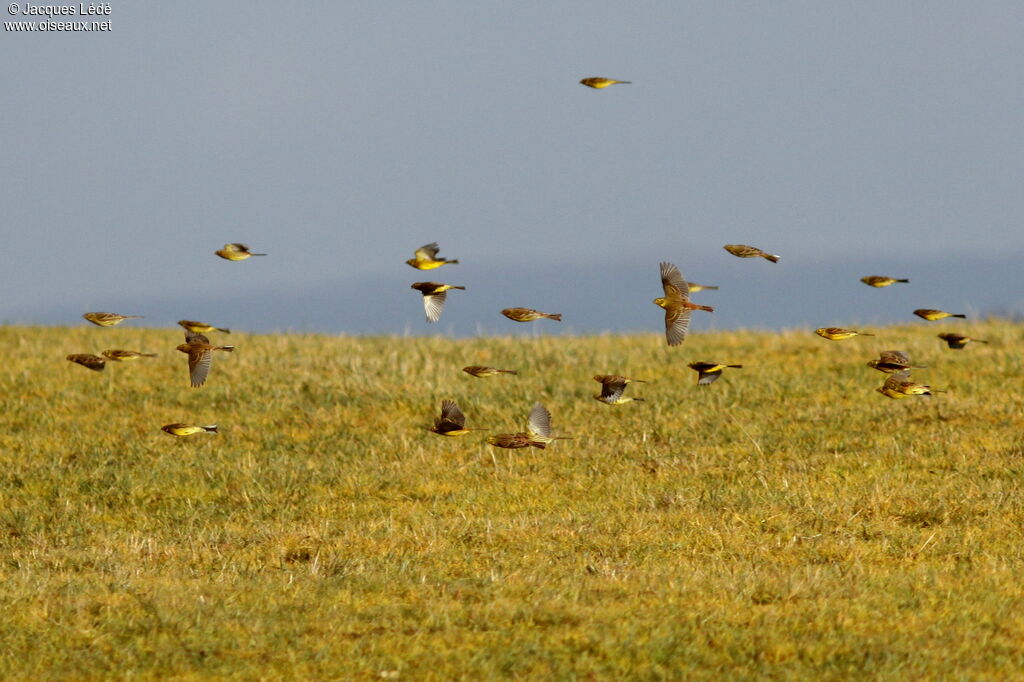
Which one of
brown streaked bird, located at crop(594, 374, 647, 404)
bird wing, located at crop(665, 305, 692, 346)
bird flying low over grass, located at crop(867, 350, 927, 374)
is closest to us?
bird wing, located at crop(665, 305, 692, 346)

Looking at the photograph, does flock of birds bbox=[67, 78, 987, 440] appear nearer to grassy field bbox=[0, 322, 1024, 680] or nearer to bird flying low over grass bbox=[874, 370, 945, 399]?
bird flying low over grass bbox=[874, 370, 945, 399]

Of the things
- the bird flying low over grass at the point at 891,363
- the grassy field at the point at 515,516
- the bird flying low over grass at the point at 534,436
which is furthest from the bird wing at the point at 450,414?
the bird flying low over grass at the point at 891,363

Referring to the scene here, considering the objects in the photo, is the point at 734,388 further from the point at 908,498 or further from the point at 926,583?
the point at 926,583

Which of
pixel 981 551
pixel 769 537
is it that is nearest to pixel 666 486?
pixel 769 537

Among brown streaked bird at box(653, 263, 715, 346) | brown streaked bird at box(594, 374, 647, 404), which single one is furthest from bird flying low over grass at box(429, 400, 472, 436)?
brown streaked bird at box(653, 263, 715, 346)

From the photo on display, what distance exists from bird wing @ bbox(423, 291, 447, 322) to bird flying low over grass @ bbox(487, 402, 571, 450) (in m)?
1.37

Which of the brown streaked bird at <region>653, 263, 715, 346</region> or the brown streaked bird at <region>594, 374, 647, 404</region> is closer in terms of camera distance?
the brown streaked bird at <region>653, 263, 715, 346</region>

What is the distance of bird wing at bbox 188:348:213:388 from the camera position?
1183 centimetres

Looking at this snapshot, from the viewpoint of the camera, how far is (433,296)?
1155 centimetres

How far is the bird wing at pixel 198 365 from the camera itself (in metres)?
11.8

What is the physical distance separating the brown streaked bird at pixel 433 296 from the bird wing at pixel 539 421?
1.63 m

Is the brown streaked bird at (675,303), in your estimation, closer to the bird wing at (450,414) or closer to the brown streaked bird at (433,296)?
the brown streaked bird at (433,296)

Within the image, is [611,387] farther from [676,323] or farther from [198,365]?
[198,365]

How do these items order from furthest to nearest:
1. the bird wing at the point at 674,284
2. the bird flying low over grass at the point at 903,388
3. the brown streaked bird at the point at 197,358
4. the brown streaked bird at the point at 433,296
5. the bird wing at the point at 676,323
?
the bird flying low over grass at the point at 903,388 < the brown streaked bird at the point at 197,358 < the brown streaked bird at the point at 433,296 < the bird wing at the point at 674,284 < the bird wing at the point at 676,323
